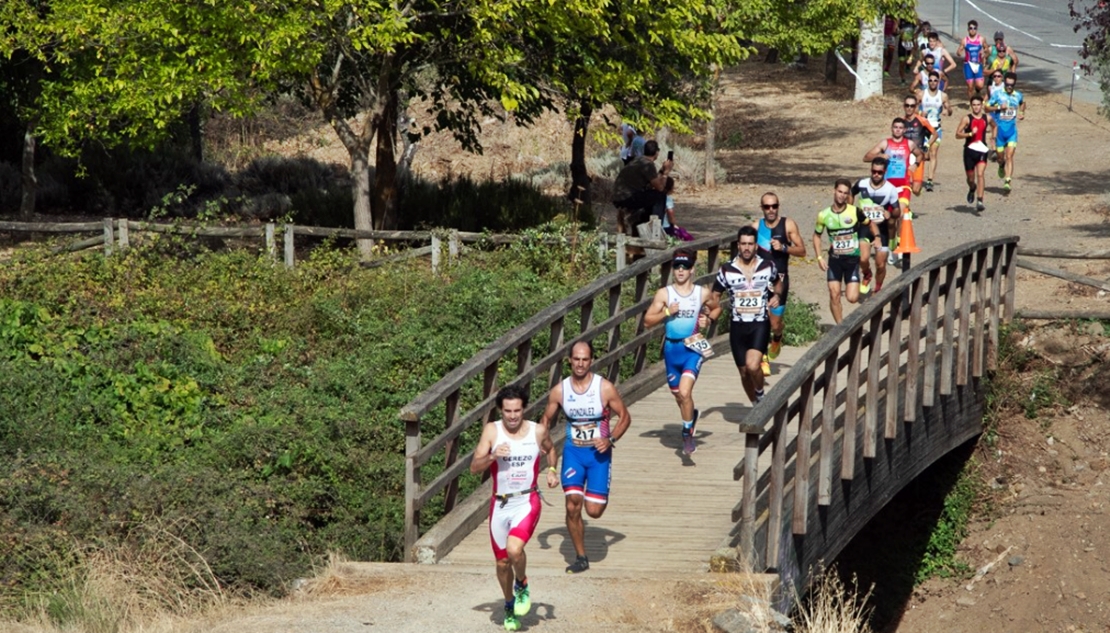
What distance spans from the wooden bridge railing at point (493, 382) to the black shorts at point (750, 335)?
4.24 feet

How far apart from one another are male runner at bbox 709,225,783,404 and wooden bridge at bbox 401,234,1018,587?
41 centimetres

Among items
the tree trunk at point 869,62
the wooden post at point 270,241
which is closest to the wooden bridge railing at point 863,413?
the wooden post at point 270,241

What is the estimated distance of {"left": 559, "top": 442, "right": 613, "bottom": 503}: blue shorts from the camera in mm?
10430

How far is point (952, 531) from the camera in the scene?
56.9 feet

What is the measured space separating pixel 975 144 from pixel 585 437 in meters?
14.7

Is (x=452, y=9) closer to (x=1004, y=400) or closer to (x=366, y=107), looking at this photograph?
(x=366, y=107)

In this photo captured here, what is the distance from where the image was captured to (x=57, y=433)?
1409 cm

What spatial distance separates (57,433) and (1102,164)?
21.7m

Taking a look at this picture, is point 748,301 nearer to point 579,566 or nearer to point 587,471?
point 587,471

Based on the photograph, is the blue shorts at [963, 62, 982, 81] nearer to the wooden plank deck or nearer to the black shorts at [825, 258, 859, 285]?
the black shorts at [825, 258, 859, 285]

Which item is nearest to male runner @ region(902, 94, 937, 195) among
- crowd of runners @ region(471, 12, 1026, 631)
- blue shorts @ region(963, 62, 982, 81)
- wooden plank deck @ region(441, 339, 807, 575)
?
crowd of runners @ region(471, 12, 1026, 631)

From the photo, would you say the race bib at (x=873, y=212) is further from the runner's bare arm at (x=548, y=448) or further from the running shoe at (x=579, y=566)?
the runner's bare arm at (x=548, y=448)

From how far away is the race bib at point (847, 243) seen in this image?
15.8 m

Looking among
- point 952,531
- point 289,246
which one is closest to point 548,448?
point 952,531
